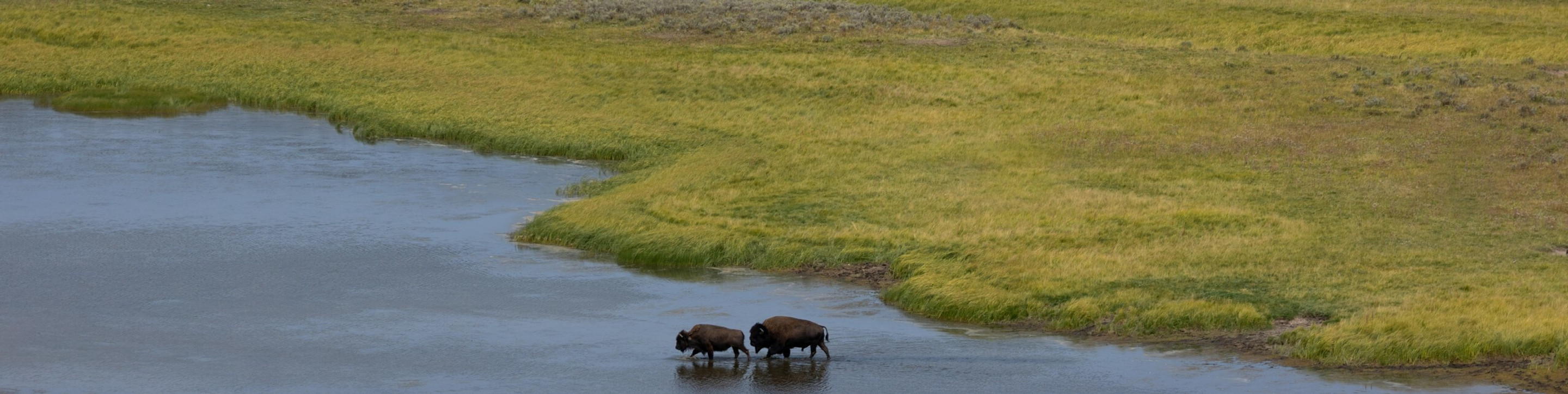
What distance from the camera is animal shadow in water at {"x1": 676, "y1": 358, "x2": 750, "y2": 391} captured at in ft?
67.2

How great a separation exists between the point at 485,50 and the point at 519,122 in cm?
1177

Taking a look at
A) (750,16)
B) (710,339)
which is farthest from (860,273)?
(750,16)

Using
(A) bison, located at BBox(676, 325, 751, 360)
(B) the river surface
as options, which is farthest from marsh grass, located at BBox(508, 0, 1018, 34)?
(A) bison, located at BBox(676, 325, 751, 360)

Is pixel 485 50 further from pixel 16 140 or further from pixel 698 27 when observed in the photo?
pixel 16 140

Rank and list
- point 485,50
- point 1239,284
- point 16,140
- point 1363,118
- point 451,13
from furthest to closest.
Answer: point 451,13 → point 485,50 → point 16,140 → point 1363,118 → point 1239,284

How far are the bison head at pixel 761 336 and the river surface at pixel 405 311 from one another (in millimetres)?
288

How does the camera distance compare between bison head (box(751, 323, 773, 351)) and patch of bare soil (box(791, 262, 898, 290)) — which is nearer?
bison head (box(751, 323, 773, 351))

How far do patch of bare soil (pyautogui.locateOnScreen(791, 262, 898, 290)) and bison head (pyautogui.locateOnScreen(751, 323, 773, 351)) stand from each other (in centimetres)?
592

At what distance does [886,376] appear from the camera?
20766mm

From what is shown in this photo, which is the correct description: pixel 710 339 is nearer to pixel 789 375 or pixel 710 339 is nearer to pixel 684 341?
pixel 684 341

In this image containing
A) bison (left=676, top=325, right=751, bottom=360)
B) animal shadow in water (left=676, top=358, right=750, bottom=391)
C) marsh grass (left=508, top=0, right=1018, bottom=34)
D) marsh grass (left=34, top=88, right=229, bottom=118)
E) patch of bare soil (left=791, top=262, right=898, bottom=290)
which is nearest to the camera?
animal shadow in water (left=676, top=358, right=750, bottom=391)

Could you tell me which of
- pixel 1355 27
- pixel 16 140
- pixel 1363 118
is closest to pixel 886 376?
pixel 1363 118

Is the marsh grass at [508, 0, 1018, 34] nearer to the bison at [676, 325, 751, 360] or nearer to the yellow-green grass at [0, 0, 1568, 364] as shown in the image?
the yellow-green grass at [0, 0, 1568, 364]

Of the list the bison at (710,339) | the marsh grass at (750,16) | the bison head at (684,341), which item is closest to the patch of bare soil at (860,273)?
the bison at (710,339)
